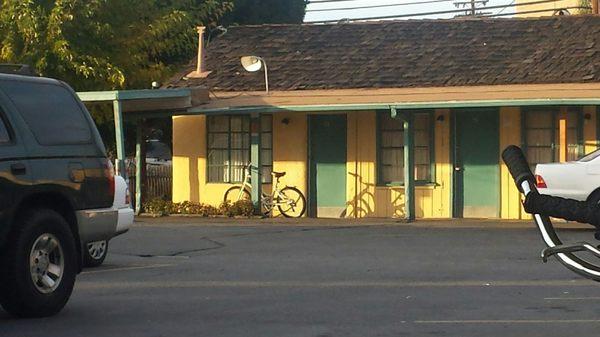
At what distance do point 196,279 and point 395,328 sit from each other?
4.13 metres

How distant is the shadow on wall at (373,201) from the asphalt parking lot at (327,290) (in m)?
4.74

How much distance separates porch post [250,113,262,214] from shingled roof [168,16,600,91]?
81 cm

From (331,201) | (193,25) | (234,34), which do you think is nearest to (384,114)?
(331,201)

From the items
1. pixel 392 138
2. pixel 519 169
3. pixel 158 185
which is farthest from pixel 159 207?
pixel 519 169

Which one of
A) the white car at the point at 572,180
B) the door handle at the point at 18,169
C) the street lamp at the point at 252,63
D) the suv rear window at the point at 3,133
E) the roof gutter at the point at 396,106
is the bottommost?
the white car at the point at 572,180

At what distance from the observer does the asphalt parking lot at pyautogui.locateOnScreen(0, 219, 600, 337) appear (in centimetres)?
894

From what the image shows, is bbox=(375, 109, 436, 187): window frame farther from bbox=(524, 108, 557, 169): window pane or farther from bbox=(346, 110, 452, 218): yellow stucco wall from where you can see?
bbox=(524, 108, 557, 169): window pane

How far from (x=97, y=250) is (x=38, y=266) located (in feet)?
14.8

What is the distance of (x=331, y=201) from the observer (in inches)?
939

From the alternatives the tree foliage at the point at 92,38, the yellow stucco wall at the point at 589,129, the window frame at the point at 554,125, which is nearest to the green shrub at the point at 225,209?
the tree foliage at the point at 92,38

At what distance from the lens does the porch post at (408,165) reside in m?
22.3

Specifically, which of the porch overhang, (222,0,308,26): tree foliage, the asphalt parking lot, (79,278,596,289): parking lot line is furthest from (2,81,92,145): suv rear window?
(222,0,308,26): tree foliage

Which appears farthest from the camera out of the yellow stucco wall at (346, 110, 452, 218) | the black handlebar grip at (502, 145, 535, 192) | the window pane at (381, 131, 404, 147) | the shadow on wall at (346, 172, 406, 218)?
the window pane at (381, 131, 404, 147)

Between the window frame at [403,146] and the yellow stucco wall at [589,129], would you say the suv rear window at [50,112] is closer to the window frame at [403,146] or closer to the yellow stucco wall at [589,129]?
the window frame at [403,146]
